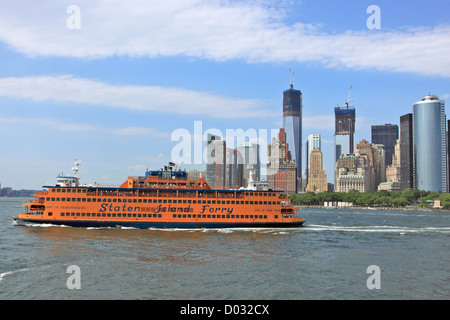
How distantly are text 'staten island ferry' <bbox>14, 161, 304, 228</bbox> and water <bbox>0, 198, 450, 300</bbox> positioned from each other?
3.72 m

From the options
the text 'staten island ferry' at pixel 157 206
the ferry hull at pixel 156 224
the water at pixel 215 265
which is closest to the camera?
the water at pixel 215 265

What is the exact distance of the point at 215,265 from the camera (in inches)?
1394

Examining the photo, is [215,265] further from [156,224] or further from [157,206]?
[157,206]

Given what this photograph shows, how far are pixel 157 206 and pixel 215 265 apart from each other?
28.2m

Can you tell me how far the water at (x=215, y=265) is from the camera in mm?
27547

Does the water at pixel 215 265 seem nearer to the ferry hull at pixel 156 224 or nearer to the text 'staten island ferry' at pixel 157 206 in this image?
the ferry hull at pixel 156 224

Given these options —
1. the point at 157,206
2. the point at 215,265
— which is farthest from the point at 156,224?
the point at 215,265

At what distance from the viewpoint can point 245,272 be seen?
33.3m

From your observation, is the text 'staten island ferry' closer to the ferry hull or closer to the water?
Answer: the ferry hull

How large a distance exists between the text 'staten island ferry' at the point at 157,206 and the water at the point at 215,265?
3.72m

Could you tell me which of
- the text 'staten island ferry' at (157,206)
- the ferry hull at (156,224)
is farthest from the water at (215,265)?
the text 'staten island ferry' at (157,206)
